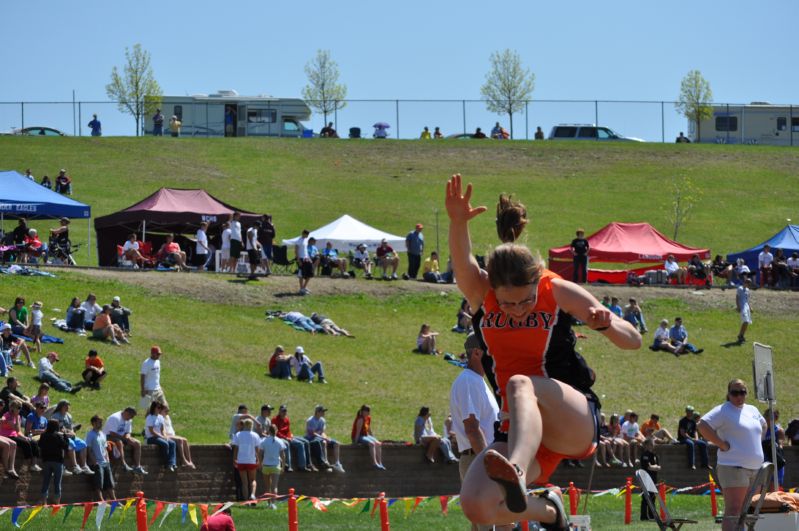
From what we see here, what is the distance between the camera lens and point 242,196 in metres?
58.4

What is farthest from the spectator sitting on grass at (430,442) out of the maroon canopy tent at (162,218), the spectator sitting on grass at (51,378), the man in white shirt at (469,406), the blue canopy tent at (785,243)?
the blue canopy tent at (785,243)

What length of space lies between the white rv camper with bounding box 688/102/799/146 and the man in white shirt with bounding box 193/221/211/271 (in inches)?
1737

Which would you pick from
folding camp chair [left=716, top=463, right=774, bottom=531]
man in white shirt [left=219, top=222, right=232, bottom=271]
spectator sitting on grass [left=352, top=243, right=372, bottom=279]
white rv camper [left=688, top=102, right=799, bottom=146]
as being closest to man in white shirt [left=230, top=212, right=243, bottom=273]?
man in white shirt [left=219, top=222, right=232, bottom=271]

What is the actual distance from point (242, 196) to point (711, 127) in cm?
3226

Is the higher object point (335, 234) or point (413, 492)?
point (335, 234)

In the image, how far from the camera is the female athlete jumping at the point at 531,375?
20.9 ft

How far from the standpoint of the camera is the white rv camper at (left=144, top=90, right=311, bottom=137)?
7244 centimetres

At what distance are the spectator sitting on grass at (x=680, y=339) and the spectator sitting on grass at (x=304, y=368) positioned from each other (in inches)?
432

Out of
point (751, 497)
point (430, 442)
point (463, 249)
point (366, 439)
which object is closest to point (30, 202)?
point (366, 439)

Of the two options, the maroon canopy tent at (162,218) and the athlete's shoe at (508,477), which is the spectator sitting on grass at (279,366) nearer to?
the maroon canopy tent at (162,218)

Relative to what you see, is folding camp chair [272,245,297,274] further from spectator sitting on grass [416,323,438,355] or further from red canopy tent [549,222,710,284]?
spectator sitting on grass [416,323,438,355]

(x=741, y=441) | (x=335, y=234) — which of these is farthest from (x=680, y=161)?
(x=741, y=441)

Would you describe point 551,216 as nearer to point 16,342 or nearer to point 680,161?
point 680,161

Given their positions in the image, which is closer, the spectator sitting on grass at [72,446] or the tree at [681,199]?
the spectator sitting on grass at [72,446]
